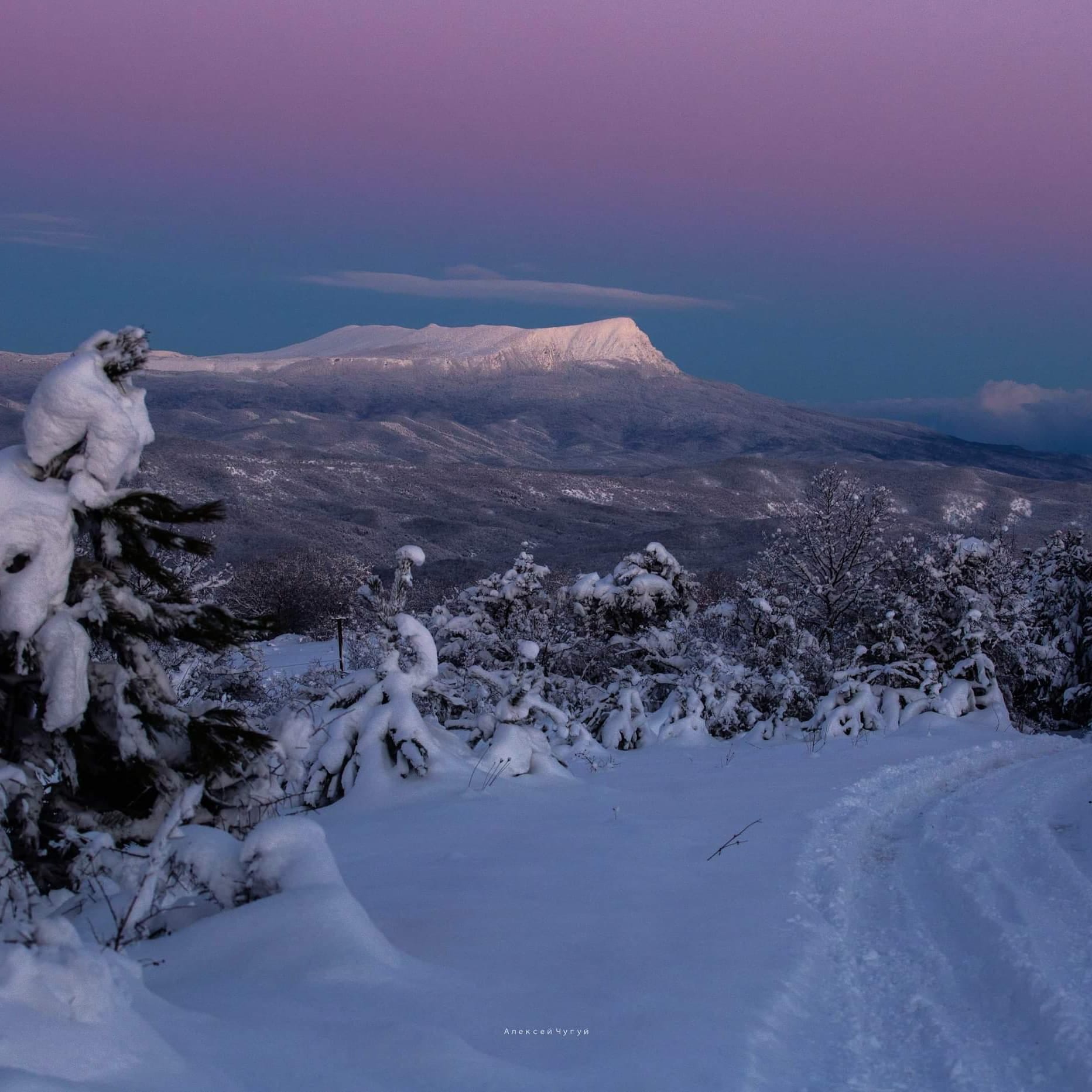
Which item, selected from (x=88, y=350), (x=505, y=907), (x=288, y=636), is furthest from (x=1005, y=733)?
Result: (x=288, y=636)

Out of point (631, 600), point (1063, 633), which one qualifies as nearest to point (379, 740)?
point (631, 600)

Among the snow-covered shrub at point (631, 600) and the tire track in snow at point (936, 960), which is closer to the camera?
the tire track in snow at point (936, 960)

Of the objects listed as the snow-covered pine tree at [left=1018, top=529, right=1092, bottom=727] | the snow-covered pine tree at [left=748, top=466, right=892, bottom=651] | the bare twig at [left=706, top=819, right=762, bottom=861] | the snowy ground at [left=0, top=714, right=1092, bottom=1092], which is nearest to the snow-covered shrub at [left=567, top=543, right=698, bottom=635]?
the snow-covered pine tree at [left=748, top=466, right=892, bottom=651]

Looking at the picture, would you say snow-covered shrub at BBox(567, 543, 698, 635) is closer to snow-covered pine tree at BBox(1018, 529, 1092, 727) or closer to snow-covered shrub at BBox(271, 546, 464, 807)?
snow-covered pine tree at BBox(1018, 529, 1092, 727)

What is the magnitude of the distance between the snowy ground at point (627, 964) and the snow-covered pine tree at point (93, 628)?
782 mm

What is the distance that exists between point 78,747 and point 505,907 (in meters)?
2.32

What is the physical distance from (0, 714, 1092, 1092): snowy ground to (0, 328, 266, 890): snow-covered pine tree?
2.56 ft

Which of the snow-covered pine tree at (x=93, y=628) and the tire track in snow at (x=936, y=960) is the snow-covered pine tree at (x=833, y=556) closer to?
the tire track in snow at (x=936, y=960)

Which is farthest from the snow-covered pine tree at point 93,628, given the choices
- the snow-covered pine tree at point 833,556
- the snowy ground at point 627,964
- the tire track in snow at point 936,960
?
the snow-covered pine tree at point 833,556

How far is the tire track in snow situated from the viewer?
3768 mm

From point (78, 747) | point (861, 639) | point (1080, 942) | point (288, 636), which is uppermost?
point (78, 747)

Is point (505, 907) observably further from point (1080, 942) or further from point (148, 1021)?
point (1080, 942)

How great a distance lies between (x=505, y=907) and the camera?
526 centimetres

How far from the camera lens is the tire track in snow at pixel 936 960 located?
12.4 feet
